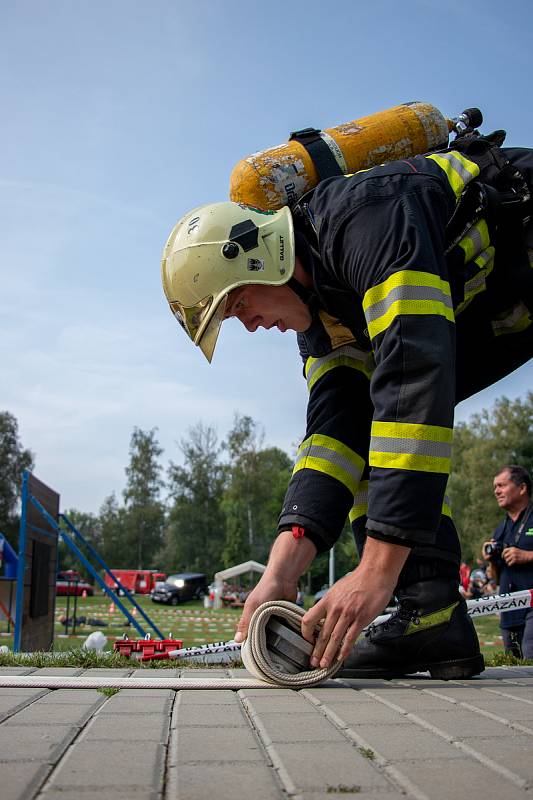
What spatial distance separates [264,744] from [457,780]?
0.46 metres

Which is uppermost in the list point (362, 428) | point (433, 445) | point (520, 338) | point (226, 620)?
point (520, 338)

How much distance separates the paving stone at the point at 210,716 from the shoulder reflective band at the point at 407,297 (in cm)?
121

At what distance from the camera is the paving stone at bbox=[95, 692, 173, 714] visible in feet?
6.91

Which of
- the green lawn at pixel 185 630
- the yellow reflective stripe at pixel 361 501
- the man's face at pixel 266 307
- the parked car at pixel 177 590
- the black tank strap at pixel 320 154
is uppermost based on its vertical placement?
the black tank strap at pixel 320 154

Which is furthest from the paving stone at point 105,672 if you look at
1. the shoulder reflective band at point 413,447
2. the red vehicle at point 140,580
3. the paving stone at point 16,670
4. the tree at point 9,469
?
the tree at point 9,469

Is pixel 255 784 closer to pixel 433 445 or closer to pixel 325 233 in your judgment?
pixel 433 445

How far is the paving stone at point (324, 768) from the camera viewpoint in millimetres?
1408

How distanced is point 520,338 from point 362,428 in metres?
0.82

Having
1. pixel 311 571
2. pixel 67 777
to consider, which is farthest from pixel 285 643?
pixel 311 571

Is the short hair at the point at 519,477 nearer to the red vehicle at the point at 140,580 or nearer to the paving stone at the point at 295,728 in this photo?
the paving stone at the point at 295,728

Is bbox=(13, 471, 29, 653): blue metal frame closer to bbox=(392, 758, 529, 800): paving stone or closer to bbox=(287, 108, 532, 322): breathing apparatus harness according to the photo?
bbox=(287, 108, 532, 322): breathing apparatus harness

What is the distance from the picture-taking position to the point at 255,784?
4.59 feet

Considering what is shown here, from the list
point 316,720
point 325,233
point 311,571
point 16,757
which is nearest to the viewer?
point 16,757

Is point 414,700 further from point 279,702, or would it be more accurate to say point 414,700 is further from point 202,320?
point 202,320
